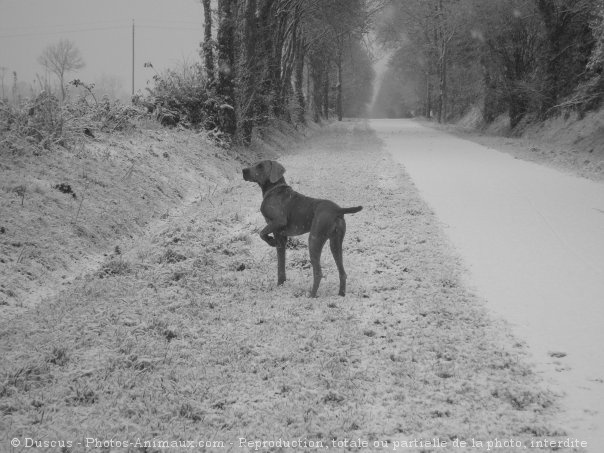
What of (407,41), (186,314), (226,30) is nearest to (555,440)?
(186,314)

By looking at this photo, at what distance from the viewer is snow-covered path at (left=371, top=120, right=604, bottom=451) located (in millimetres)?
3943

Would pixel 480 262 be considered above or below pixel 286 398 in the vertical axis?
above

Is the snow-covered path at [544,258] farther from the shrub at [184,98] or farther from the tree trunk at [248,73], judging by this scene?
the shrub at [184,98]

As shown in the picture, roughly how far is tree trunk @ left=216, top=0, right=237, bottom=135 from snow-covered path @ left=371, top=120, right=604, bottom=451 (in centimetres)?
632

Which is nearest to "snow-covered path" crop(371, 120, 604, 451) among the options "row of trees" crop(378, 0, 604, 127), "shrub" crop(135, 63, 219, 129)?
"shrub" crop(135, 63, 219, 129)

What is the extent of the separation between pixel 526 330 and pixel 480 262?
6.95 ft

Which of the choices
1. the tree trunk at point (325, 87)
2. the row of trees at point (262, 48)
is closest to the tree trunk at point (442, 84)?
the row of trees at point (262, 48)

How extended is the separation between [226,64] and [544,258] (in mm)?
12334

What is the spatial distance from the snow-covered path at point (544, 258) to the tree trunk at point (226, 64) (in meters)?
6.32

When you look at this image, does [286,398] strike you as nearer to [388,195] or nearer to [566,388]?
[566,388]

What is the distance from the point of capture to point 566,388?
3.71 meters

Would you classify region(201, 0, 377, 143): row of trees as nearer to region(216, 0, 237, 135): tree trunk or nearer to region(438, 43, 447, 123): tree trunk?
region(216, 0, 237, 135): tree trunk

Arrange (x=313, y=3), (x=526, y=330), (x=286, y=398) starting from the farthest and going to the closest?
1. (x=313, y=3)
2. (x=526, y=330)
3. (x=286, y=398)

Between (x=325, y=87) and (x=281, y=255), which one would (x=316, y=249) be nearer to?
(x=281, y=255)
